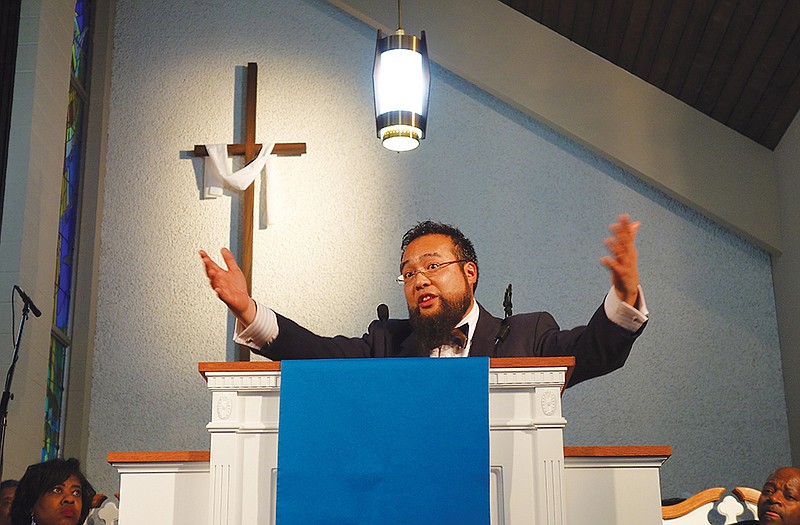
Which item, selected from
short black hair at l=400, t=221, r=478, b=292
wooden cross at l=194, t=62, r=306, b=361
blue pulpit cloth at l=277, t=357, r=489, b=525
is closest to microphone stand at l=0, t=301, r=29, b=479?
wooden cross at l=194, t=62, r=306, b=361

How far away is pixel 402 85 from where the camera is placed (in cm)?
494

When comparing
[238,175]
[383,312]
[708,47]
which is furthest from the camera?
[238,175]

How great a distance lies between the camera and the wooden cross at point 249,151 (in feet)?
22.1

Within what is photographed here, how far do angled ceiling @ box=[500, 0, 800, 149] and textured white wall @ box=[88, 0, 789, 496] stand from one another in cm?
63

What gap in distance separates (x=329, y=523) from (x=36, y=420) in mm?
3413

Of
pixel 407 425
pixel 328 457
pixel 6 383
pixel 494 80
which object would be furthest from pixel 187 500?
pixel 494 80

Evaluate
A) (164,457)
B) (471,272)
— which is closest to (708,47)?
(471,272)

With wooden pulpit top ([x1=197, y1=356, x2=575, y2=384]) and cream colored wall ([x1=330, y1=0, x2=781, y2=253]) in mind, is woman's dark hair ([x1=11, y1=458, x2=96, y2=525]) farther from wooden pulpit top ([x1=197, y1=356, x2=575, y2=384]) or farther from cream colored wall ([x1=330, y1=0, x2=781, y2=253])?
→ cream colored wall ([x1=330, y1=0, x2=781, y2=253])

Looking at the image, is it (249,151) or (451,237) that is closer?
(451,237)

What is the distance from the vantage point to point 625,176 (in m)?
6.86

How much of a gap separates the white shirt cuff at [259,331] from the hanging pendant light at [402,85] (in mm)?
1920

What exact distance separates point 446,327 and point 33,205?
3.11 meters

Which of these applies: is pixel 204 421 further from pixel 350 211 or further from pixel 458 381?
pixel 458 381

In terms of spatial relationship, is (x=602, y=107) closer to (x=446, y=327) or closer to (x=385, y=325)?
(x=385, y=325)
